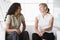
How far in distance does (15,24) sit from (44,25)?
52 centimetres

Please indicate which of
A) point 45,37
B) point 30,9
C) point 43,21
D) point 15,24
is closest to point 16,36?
point 15,24

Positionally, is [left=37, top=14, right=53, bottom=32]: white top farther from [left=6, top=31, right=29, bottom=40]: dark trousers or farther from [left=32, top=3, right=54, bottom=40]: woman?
[left=6, top=31, right=29, bottom=40]: dark trousers

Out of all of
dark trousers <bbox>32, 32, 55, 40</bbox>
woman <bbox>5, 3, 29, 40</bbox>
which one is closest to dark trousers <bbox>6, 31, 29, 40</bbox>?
woman <bbox>5, 3, 29, 40</bbox>

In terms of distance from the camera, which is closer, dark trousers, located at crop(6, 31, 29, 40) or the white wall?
dark trousers, located at crop(6, 31, 29, 40)

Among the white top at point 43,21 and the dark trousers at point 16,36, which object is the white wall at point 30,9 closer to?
the white top at point 43,21

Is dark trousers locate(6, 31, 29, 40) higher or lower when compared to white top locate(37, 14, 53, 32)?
lower

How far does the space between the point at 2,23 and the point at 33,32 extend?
36.0 inches

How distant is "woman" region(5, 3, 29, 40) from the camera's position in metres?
2.65

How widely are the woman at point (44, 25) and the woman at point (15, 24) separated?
22 cm

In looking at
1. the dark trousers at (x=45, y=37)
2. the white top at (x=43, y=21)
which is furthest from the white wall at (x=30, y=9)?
the dark trousers at (x=45, y=37)

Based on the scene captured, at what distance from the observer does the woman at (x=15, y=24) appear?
8.69 feet

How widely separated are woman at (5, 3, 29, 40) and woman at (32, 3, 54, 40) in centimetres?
22

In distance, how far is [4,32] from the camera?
104 inches

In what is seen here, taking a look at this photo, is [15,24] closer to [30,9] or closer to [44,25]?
[44,25]
